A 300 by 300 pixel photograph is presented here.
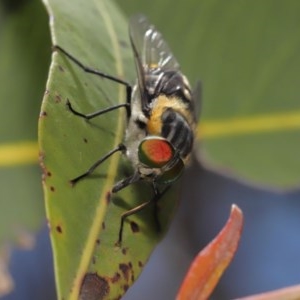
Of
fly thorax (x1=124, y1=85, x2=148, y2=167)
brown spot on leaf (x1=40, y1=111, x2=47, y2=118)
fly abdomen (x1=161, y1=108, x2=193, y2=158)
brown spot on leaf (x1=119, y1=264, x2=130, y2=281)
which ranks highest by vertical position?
brown spot on leaf (x1=40, y1=111, x2=47, y2=118)

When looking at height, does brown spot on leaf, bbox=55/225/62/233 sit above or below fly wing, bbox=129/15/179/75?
above

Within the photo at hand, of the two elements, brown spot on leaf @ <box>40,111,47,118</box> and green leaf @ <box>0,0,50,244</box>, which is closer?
brown spot on leaf @ <box>40,111,47,118</box>

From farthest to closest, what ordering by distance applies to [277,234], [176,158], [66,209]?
[277,234], [176,158], [66,209]

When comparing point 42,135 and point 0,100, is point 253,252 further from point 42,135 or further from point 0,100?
point 42,135

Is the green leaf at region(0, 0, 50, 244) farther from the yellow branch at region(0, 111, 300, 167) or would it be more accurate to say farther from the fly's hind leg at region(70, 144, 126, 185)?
the fly's hind leg at region(70, 144, 126, 185)

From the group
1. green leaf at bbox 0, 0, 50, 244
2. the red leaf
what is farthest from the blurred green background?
the red leaf

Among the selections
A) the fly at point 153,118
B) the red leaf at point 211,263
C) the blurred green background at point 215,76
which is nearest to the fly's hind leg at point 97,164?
the fly at point 153,118

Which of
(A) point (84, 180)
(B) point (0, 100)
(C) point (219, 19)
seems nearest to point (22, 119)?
(B) point (0, 100)
